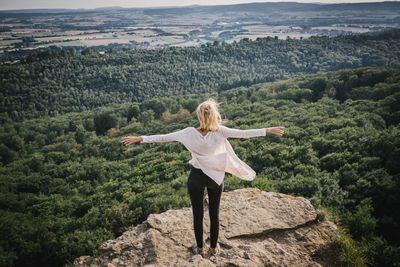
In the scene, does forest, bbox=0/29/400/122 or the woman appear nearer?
the woman

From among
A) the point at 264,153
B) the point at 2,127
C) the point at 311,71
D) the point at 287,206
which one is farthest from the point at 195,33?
the point at 287,206

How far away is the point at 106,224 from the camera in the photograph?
1695 cm

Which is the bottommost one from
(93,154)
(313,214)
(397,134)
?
(93,154)

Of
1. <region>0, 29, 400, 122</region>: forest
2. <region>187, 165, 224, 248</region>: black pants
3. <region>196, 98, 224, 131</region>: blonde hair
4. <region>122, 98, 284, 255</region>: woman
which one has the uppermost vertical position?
<region>196, 98, 224, 131</region>: blonde hair

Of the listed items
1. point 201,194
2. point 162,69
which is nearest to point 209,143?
point 201,194

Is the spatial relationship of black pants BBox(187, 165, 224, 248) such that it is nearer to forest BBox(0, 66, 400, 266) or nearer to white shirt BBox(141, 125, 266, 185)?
white shirt BBox(141, 125, 266, 185)

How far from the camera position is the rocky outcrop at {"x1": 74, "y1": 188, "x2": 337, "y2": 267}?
22.9 feet

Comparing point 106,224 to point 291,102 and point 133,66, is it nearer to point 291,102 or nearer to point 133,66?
point 291,102

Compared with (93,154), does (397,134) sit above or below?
above

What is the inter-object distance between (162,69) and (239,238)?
97765 millimetres

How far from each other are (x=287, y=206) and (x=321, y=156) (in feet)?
58.6

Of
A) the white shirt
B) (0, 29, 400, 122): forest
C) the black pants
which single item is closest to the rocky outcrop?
the black pants

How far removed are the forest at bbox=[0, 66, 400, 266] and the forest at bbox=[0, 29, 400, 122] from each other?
36.4 feet

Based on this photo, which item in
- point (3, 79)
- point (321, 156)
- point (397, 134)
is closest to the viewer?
point (397, 134)
